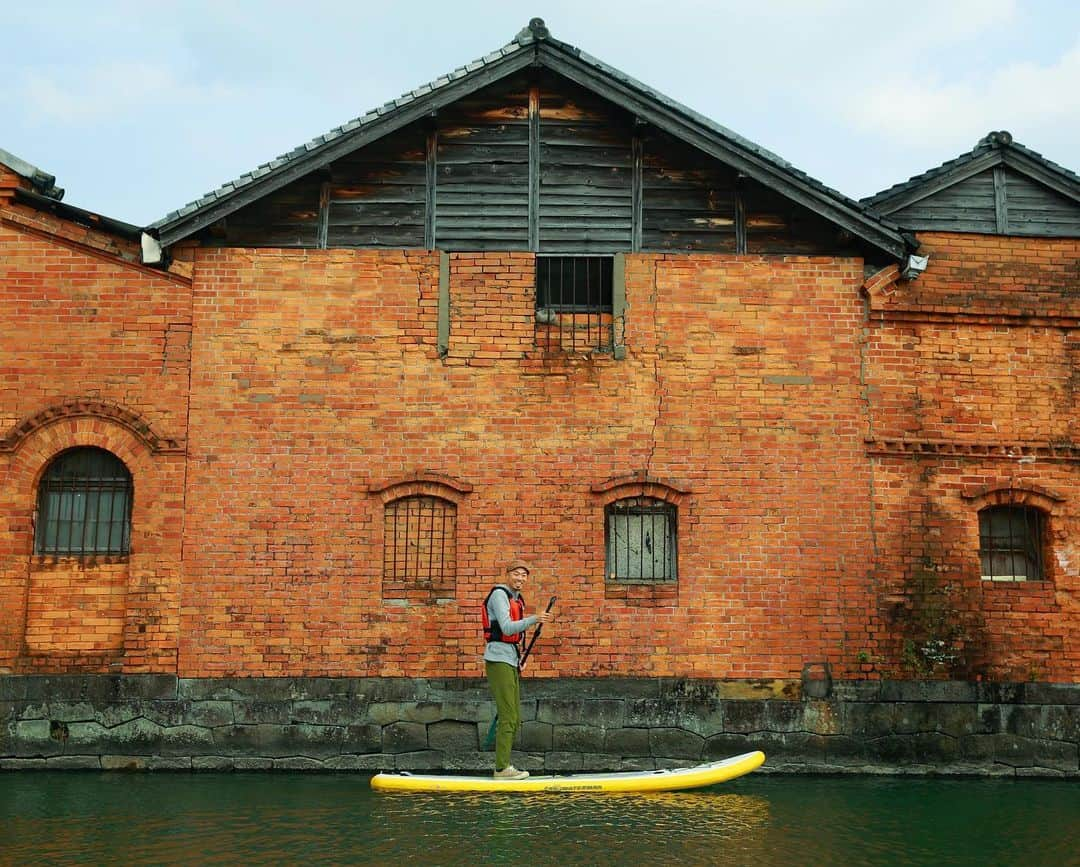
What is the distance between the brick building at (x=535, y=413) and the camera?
13.0m

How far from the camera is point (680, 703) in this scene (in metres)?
12.8

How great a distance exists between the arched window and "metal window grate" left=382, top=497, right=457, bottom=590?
3088 mm

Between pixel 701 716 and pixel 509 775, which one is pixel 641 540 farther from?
pixel 509 775

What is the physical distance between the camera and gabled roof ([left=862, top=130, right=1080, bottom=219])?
1407cm

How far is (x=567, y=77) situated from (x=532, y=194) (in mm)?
1421

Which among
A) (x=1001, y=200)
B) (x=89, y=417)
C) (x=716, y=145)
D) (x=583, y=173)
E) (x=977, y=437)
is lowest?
(x=977, y=437)

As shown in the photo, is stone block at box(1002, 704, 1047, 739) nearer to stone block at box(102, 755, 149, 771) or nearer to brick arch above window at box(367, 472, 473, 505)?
brick arch above window at box(367, 472, 473, 505)

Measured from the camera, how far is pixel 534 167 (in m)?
13.6

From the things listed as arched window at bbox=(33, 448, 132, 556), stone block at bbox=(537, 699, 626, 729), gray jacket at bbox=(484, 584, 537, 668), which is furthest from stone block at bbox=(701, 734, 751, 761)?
arched window at bbox=(33, 448, 132, 556)

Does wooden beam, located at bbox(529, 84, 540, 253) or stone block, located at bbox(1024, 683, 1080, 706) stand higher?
wooden beam, located at bbox(529, 84, 540, 253)

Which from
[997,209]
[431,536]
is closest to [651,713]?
[431,536]

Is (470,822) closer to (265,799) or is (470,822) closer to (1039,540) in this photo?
(265,799)

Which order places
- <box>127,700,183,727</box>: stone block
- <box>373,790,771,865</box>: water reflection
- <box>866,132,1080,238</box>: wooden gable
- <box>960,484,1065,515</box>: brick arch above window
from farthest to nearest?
<box>866,132,1080,238</box>: wooden gable < <box>960,484,1065,515</box>: brick arch above window < <box>127,700,183,727</box>: stone block < <box>373,790,771,865</box>: water reflection

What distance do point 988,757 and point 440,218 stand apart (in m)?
8.97
